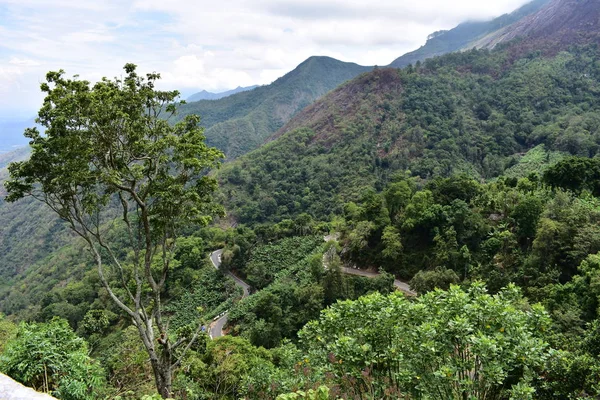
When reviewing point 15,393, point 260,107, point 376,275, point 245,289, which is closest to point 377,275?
point 376,275

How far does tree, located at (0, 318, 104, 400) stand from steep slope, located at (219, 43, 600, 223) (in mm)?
42285

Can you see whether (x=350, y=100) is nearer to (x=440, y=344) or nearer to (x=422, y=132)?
(x=422, y=132)

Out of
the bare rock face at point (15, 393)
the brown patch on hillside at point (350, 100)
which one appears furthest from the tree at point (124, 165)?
the brown patch on hillside at point (350, 100)

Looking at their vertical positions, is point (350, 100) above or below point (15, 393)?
above

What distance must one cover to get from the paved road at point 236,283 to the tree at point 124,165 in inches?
685

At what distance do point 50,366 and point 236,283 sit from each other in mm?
27859

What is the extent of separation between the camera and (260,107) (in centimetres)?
14125

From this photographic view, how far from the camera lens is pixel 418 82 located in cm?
6806

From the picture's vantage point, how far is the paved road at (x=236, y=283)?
24.4 metres

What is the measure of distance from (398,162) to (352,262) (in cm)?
2975

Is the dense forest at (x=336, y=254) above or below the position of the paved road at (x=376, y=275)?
above

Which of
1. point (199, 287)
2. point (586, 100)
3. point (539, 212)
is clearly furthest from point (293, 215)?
point (586, 100)

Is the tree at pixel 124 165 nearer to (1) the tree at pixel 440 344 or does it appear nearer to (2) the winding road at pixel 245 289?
(1) the tree at pixel 440 344

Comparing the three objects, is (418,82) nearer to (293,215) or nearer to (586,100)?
(586,100)
